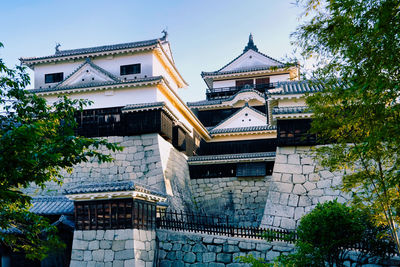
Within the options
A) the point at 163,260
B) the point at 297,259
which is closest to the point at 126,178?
the point at 163,260

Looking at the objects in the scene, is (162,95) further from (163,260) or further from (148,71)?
(163,260)

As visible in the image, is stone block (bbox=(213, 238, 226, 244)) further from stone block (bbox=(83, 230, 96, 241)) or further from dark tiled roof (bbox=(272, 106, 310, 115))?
dark tiled roof (bbox=(272, 106, 310, 115))

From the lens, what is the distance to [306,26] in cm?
781

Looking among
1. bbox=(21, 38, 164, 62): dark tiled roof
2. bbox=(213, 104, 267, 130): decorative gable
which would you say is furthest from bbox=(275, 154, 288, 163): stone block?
bbox=(21, 38, 164, 62): dark tiled roof

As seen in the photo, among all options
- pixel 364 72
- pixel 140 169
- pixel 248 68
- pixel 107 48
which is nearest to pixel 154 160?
pixel 140 169

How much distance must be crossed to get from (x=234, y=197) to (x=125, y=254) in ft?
32.2

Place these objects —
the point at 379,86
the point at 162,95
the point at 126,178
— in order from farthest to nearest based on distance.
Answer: the point at 162,95, the point at 126,178, the point at 379,86

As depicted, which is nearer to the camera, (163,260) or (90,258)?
(90,258)

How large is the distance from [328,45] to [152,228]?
28.9 feet

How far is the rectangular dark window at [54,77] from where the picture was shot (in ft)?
Result: 74.9

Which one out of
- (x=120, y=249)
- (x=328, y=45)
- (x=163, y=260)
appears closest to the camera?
(x=328, y=45)

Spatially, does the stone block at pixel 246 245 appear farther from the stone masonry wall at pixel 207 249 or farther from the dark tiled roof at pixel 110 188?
the dark tiled roof at pixel 110 188

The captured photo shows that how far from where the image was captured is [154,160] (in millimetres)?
18656

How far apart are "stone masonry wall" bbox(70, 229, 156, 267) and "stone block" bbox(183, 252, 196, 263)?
46.7 inches
